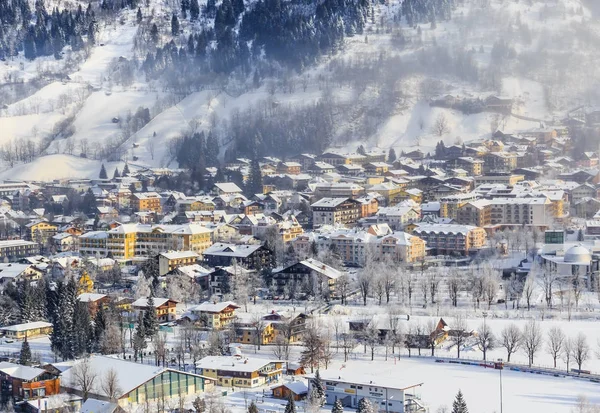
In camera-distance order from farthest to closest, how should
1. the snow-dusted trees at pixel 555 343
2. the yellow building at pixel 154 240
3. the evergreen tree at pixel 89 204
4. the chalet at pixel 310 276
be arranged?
the evergreen tree at pixel 89 204
the yellow building at pixel 154 240
the chalet at pixel 310 276
the snow-dusted trees at pixel 555 343

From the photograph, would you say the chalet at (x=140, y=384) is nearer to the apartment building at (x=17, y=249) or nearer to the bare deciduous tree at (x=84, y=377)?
the bare deciduous tree at (x=84, y=377)

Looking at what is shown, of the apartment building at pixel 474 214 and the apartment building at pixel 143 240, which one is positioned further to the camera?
the apartment building at pixel 474 214

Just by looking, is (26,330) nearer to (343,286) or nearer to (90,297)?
(90,297)

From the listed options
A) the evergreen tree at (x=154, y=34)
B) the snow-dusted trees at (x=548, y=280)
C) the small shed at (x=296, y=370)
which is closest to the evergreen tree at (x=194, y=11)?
the evergreen tree at (x=154, y=34)

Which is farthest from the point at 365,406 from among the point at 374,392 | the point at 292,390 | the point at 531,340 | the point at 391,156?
the point at 391,156

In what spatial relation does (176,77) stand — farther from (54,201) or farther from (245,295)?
(245,295)

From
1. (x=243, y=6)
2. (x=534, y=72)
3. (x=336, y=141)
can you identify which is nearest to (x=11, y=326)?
(x=336, y=141)
